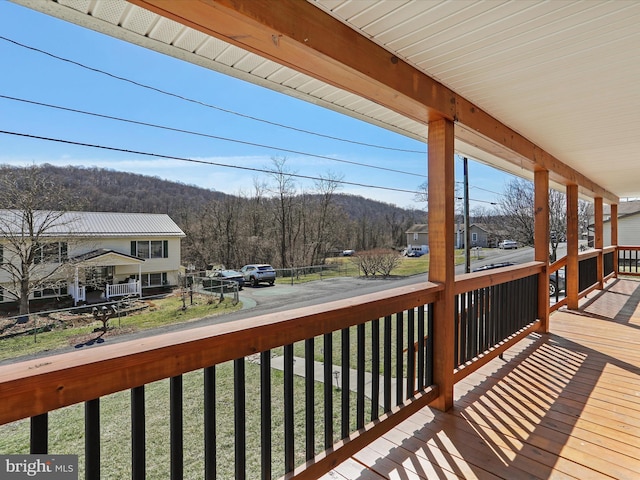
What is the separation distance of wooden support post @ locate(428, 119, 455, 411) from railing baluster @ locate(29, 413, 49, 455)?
78.0 inches

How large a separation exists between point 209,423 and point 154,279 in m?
1.33

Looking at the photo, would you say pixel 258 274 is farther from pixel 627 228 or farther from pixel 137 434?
pixel 627 228

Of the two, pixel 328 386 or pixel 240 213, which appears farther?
pixel 240 213

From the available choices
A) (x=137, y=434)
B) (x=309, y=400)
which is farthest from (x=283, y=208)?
(x=137, y=434)

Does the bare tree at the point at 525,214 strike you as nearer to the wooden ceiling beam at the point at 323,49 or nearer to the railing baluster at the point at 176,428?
the wooden ceiling beam at the point at 323,49

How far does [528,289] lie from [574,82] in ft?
7.40

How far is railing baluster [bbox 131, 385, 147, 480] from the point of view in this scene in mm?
1056

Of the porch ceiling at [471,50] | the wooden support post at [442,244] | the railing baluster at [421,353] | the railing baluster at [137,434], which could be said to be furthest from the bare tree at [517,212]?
the railing baluster at [137,434]

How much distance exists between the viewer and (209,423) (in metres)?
1.22

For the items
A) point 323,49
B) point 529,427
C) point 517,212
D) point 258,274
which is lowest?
point 529,427

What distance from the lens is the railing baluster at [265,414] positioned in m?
1.37

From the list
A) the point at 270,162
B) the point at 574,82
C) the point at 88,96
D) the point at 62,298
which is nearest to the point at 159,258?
the point at 62,298

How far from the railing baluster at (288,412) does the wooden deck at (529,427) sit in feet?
1.18

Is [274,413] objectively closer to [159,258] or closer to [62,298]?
[159,258]
